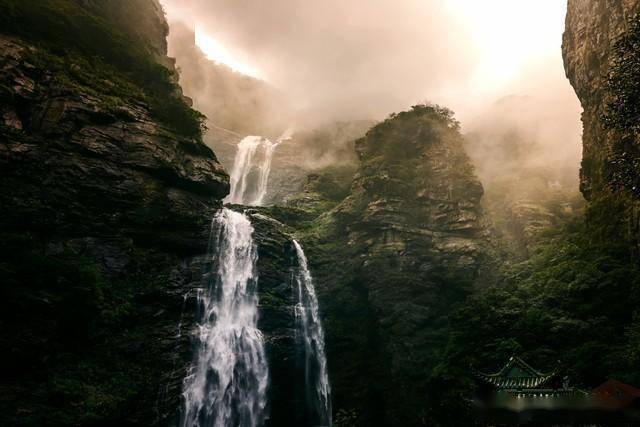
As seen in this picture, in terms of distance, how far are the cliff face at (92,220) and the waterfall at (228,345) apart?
38.2 inches

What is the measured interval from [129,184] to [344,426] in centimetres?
1959

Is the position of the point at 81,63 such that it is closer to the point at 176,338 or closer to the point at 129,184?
the point at 129,184

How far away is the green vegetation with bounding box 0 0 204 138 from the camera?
1089 inches

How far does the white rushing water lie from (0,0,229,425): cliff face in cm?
1741

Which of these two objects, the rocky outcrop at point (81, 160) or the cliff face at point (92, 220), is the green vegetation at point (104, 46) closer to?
the cliff face at point (92, 220)

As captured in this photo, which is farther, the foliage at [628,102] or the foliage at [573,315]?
the foliage at [573,315]

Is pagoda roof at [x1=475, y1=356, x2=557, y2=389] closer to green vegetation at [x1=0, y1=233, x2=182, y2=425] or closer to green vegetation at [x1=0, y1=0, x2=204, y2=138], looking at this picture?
green vegetation at [x1=0, y1=233, x2=182, y2=425]

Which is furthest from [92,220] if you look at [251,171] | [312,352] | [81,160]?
[251,171]

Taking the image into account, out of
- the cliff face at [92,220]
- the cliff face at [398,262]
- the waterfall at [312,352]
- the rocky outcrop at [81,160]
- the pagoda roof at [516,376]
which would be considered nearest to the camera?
the pagoda roof at [516,376]

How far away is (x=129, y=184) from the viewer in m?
27.0

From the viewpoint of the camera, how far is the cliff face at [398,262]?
94.1 feet

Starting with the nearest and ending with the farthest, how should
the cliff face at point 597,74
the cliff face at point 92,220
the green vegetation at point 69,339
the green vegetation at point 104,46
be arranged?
the green vegetation at point 69,339 → the cliff face at point 92,220 → the cliff face at point 597,74 → the green vegetation at point 104,46

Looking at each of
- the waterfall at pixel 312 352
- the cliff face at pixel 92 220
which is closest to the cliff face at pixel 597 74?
the waterfall at pixel 312 352

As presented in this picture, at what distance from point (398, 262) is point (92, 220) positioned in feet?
71.3
